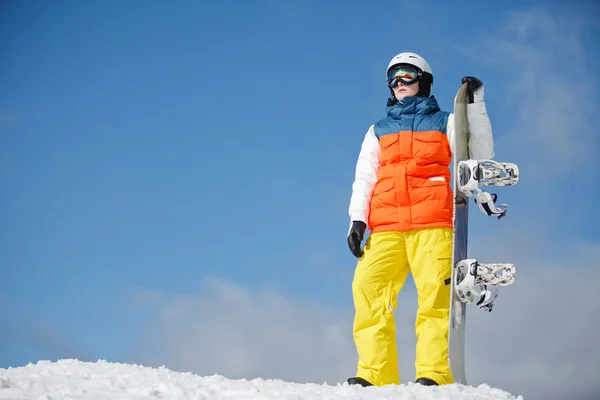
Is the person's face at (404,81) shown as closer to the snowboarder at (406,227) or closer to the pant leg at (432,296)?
the snowboarder at (406,227)

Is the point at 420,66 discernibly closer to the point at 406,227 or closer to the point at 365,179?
the point at 365,179

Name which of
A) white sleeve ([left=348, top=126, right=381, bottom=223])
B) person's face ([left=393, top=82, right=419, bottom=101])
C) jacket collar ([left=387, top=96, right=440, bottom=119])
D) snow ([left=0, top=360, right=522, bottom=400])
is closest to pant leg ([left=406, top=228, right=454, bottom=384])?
snow ([left=0, top=360, right=522, bottom=400])

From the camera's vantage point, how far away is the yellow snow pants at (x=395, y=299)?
220 inches

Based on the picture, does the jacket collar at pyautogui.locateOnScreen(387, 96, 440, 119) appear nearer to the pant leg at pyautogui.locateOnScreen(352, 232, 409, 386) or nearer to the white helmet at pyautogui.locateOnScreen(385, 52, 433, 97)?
the white helmet at pyautogui.locateOnScreen(385, 52, 433, 97)

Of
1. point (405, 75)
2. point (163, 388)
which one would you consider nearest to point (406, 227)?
point (405, 75)

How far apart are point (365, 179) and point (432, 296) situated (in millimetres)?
1228

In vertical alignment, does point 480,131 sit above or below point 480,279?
above

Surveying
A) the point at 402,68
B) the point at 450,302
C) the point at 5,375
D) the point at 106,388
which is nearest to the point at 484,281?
the point at 450,302

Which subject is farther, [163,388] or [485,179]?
[485,179]

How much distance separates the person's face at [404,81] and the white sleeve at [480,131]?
0.58m

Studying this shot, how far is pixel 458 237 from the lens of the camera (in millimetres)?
5805

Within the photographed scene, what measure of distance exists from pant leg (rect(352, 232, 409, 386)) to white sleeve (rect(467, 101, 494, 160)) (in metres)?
1.05

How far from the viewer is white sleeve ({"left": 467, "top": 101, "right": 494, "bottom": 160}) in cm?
609

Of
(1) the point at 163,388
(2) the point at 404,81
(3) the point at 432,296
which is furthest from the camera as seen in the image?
(2) the point at 404,81
